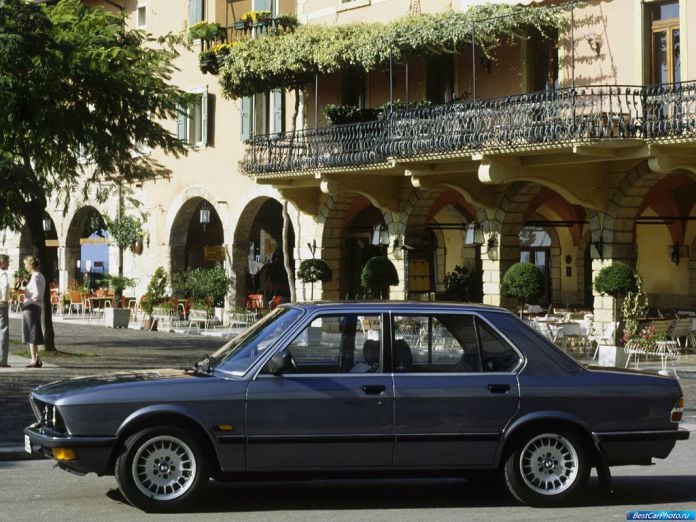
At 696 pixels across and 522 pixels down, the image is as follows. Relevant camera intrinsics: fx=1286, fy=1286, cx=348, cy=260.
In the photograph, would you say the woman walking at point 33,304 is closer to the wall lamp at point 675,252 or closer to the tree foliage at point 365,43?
the tree foliage at point 365,43

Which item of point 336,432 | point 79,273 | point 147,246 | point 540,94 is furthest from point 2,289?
point 79,273

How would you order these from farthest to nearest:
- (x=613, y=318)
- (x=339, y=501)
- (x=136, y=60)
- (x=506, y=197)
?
(x=506, y=197), (x=613, y=318), (x=136, y=60), (x=339, y=501)

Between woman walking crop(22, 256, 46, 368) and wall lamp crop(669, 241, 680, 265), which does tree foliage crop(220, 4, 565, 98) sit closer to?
wall lamp crop(669, 241, 680, 265)

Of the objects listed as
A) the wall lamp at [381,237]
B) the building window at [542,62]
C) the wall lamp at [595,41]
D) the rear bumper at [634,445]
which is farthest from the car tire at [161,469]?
the wall lamp at [381,237]

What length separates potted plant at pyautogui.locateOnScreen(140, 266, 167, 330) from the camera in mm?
34406

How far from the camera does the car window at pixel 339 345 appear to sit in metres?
9.34

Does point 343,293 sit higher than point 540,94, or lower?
lower

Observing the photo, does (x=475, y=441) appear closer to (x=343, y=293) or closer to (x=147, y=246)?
(x=343, y=293)

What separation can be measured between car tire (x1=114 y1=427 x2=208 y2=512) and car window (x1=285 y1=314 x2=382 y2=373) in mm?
991

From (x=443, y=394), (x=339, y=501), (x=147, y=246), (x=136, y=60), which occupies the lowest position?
(x=339, y=501)

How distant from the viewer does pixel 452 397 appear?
9.27 meters

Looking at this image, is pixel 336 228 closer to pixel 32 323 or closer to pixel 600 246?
pixel 600 246

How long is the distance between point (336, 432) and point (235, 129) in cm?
2630

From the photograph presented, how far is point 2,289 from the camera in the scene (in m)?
19.8
